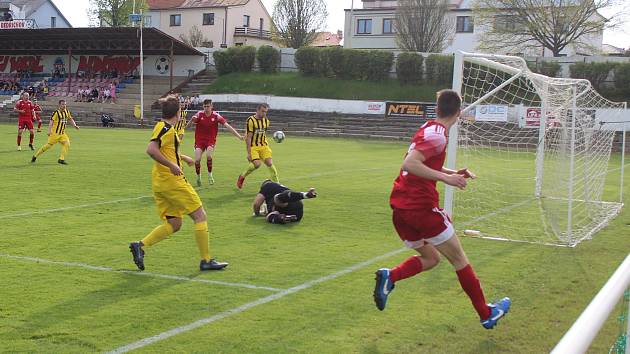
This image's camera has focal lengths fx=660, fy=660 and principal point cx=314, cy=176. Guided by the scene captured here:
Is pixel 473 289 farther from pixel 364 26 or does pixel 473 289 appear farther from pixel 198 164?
pixel 364 26

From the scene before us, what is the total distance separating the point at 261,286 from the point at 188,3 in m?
73.4

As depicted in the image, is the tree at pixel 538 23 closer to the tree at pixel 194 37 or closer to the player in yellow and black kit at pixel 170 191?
the tree at pixel 194 37

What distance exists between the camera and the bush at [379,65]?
51750mm

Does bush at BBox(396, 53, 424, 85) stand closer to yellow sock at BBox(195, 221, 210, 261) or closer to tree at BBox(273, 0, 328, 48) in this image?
tree at BBox(273, 0, 328, 48)

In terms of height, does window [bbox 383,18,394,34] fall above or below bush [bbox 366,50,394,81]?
above

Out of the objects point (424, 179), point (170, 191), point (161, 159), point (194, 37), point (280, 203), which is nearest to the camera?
point (424, 179)

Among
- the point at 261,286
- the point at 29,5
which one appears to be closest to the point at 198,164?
the point at 261,286

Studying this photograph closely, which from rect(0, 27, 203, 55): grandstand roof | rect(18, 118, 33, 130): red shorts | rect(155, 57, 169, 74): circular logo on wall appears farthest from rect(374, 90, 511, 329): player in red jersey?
rect(155, 57, 169, 74): circular logo on wall

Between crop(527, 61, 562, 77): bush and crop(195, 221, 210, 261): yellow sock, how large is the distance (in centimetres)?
4239

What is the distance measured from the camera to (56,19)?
Result: 8412 centimetres

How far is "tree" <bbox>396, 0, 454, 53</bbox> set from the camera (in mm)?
60531

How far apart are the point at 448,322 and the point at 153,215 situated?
21.3 ft

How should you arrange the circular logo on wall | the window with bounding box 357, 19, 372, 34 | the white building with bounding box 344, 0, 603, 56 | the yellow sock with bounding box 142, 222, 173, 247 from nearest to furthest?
the yellow sock with bounding box 142, 222, 173, 247 < the circular logo on wall < the white building with bounding box 344, 0, 603, 56 < the window with bounding box 357, 19, 372, 34

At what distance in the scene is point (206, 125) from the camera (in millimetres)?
15109
